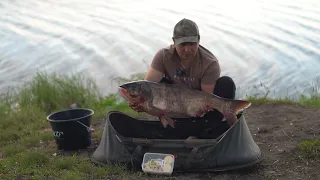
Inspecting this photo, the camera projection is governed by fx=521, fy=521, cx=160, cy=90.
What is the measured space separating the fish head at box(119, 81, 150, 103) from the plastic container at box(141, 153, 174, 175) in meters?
0.47

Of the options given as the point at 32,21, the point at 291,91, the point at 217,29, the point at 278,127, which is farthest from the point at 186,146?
the point at 32,21

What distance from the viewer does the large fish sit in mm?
4031

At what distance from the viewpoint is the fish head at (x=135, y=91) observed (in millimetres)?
3961

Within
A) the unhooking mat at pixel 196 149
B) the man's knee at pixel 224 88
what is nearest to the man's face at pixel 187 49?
the man's knee at pixel 224 88

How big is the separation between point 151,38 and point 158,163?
19.3ft

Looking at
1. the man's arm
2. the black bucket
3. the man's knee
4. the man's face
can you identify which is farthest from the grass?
the man's face

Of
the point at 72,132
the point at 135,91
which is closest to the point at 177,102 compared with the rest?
the point at 135,91

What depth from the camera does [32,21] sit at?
37.1 ft

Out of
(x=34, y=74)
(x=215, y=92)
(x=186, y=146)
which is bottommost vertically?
(x=34, y=74)

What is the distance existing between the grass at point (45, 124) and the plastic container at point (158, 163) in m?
0.18

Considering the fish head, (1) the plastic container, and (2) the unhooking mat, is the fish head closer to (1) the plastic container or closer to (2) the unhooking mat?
(2) the unhooking mat

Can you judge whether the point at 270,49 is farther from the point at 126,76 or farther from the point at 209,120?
the point at 209,120

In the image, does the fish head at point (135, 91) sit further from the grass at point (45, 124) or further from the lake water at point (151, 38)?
the lake water at point (151, 38)

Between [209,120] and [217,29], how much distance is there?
5.94 metres
